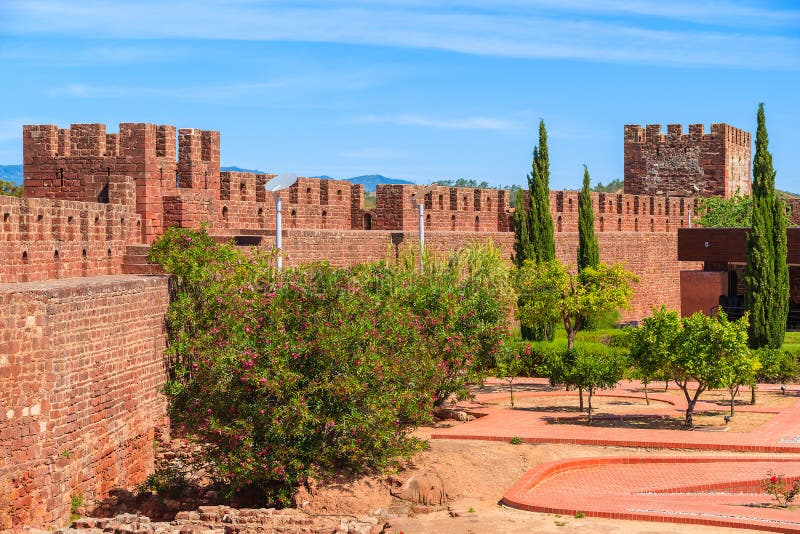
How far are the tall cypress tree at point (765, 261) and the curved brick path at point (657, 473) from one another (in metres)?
6.20

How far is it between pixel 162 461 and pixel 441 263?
10.0 metres

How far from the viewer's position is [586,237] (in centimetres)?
3306

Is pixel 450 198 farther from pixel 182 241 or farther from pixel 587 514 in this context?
pixel 587 514

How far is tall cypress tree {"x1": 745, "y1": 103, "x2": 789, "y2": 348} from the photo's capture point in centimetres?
2772

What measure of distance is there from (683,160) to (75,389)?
33.6 m

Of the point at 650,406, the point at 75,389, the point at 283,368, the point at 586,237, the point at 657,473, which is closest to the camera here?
the point at 75,389

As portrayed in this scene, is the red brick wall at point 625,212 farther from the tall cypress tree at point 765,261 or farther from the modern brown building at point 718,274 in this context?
the tall cypress tree at point 765,261

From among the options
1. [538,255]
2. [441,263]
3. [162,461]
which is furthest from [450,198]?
[162,461]

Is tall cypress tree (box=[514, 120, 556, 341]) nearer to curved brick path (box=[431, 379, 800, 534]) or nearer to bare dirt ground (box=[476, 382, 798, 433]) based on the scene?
bare dirt ground (box=[476, 382, 798, 433])

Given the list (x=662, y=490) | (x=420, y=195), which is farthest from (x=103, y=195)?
(x=420, y=195)

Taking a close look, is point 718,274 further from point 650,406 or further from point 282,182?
point 282,182

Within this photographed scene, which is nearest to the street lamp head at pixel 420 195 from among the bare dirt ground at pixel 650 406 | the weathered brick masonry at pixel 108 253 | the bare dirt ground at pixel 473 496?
the weathered brick masonry at pixel 108 253

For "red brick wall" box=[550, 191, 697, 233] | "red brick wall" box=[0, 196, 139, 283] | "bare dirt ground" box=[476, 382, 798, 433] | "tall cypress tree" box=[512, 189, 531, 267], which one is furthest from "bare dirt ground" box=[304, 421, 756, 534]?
"red brick wall" box=[550, 191, 697, 233]

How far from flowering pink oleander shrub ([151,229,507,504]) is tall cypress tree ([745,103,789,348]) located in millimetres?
11660
